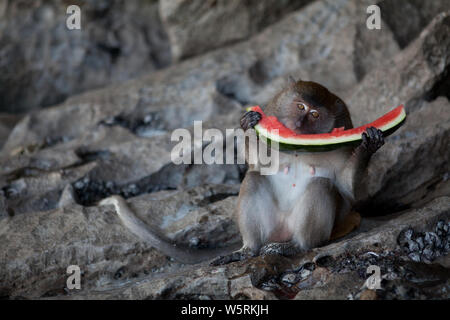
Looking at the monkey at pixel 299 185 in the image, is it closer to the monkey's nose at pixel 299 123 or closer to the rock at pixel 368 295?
the monkey's nose at pixel 299 123

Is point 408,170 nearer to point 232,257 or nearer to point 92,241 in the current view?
point 232,257

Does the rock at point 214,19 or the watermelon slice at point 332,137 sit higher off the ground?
the rock at point 214,19

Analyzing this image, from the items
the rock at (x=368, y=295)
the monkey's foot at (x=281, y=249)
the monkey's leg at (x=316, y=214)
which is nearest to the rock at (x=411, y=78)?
the monkey's leg at (x=316, y=214)

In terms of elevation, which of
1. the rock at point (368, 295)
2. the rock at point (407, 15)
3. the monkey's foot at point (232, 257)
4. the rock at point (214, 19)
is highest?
the rock at point (214, 19)

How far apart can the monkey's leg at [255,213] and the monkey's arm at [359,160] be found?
0.61 metres

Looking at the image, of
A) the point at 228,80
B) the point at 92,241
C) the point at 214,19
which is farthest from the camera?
the point at 214,19

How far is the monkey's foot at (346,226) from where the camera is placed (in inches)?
175

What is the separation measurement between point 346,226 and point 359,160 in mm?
614

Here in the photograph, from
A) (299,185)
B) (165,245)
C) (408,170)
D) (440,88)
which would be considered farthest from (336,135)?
(440,88)

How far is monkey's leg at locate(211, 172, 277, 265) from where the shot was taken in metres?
4.25

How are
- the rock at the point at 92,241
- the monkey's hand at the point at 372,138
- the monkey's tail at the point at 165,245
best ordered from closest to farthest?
the monkey's hand at the point at 372,138
the rock at the point at 92,241
the monkey's tail at the point at 165,245

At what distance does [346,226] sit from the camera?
177 inches

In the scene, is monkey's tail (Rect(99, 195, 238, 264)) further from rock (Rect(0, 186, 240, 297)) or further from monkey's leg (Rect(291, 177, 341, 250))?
monkey's leg (Rect(291, 177, 341, 250))

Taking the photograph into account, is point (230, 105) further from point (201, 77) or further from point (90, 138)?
point (90, 138)
